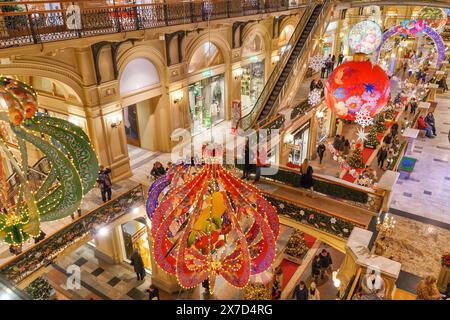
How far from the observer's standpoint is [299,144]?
16156 millimetres

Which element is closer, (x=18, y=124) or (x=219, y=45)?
(x=18, y=124)

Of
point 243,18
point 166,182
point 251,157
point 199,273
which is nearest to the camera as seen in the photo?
point 199,273

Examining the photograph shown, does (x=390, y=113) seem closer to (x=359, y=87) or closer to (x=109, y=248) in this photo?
(x=359, y=87)

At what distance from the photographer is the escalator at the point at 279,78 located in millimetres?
12992

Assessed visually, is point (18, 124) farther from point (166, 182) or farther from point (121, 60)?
point (121, 60)

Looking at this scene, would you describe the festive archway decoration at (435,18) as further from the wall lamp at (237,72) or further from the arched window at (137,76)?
the arched window at (137,76)

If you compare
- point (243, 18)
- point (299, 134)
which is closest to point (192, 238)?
point (243, 18)

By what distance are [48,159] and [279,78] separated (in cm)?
961

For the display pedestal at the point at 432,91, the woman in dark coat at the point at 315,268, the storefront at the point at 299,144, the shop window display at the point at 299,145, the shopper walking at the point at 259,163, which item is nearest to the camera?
the shopper walking at the point at 259,163

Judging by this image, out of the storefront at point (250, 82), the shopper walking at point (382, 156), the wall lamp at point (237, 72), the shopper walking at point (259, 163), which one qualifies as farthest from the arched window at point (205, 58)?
the shopper walking at point (382, 156)

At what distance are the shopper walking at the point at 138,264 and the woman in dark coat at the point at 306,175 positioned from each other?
5577 mm

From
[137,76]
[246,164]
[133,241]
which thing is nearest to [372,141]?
[246,164]

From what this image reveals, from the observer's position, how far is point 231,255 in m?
5.72
